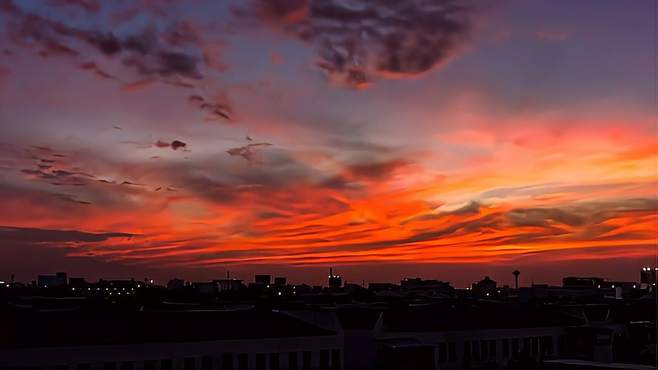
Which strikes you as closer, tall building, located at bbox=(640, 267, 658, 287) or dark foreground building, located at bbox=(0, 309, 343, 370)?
dark foreground building, located at bbox=(0, 309, 343, 370)

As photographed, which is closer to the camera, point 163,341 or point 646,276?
point 163,341

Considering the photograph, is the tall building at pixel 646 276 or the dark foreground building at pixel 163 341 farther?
the tall building at pixel 646 276

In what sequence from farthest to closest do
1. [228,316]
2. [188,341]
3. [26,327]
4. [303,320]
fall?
[303,320], [228,316], [188,341], [26,327]

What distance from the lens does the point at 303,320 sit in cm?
6206

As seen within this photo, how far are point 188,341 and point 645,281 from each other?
16119 cm

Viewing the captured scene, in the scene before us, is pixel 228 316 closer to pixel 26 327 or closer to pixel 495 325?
pixel 26 327

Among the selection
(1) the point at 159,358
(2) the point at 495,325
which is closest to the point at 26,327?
(1) the point at 159,358

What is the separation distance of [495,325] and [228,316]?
2444 cm

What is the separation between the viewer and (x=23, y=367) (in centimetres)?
4269

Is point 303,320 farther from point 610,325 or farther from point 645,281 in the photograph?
point 645,281

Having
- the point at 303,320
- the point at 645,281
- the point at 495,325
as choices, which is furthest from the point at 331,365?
the point at 645,281

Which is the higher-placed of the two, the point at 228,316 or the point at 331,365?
the point at 228,316

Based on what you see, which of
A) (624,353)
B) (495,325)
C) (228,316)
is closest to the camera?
(228,316)

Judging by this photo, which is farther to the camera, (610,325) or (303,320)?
(610,325)
